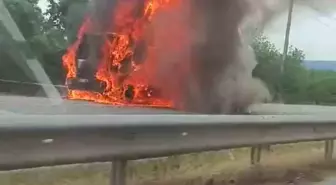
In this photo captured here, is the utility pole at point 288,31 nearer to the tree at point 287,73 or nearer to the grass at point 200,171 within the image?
the tree at point 287,73

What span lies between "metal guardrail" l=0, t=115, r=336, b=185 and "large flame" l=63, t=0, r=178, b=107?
6.85 m

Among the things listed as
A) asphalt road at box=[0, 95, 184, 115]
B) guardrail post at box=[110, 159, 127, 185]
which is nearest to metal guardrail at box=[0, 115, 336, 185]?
guardrail post at box=[110, 159, 127, 185]

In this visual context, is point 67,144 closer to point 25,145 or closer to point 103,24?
point 25,145

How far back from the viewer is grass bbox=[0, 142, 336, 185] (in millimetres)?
6879

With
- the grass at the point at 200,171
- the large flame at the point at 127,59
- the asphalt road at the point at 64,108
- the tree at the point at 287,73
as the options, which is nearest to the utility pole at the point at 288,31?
the tree at the point at 287,73

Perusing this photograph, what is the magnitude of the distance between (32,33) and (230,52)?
741 cm

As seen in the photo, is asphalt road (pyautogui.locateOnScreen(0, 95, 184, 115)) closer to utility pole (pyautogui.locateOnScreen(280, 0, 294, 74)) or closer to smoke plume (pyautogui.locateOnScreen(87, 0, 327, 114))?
smoke plume (pyautogui.locateOnScreen(87, 0, 327, 114))

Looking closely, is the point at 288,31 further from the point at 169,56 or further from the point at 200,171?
the point at 200,171

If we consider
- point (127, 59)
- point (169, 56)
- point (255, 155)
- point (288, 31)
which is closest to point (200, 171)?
point (255, 155)

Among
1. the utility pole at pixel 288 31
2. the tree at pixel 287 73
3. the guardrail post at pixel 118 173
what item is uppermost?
the utility pole at pixel 288 31

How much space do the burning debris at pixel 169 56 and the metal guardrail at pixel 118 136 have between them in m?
6.79

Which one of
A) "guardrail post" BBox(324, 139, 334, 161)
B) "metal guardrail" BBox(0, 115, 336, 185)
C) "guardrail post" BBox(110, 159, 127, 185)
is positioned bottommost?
"guardrail post" BBox(324, 139, 334, 161)

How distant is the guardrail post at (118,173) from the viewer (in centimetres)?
672

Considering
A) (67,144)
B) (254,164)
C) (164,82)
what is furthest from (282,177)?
(164,82)
